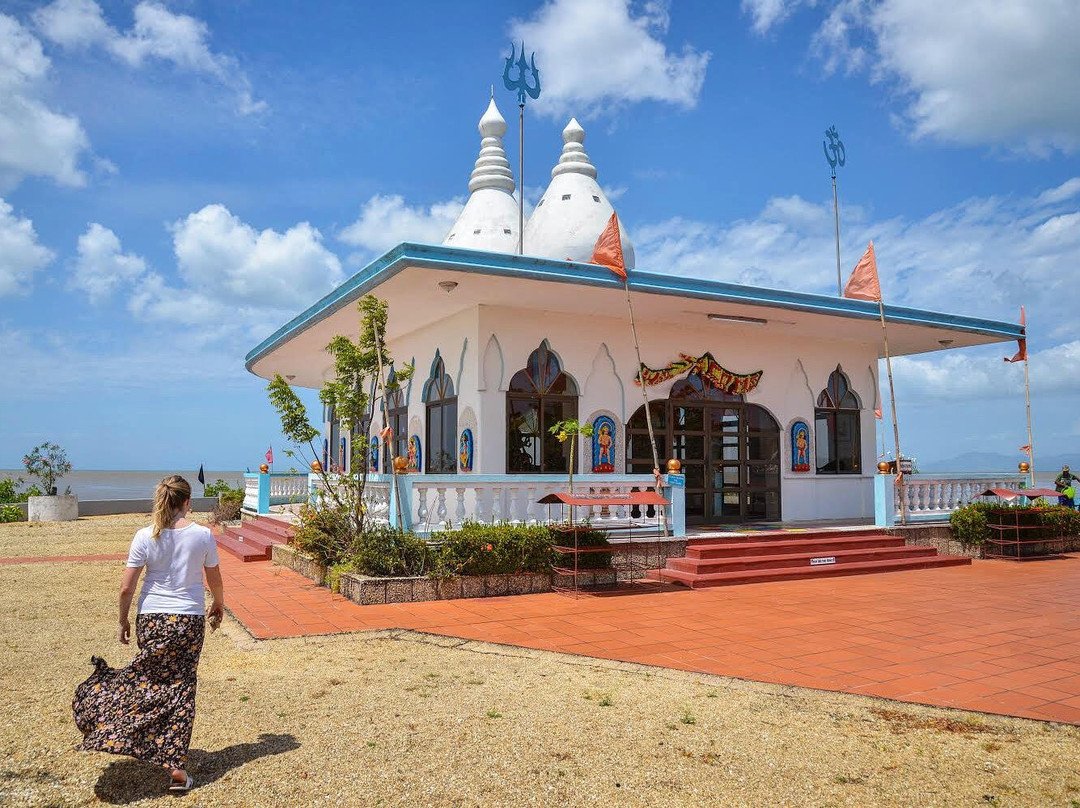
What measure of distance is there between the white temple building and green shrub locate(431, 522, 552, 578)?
629 millimetres

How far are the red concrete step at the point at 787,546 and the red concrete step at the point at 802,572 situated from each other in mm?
353

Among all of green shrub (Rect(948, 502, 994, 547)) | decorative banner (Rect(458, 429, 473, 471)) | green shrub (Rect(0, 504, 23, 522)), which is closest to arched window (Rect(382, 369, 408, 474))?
decorative banner (Rect(458, 429, 473, 471))

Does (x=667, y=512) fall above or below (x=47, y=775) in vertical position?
above

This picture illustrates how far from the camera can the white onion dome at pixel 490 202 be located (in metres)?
16.2

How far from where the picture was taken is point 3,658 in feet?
20.9

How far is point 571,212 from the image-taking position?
15.5 metres

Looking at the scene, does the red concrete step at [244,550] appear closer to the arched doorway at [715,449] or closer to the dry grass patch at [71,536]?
the dry grass patch at [71,536]

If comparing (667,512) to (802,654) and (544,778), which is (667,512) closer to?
(802,654)

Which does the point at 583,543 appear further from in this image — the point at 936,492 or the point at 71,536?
the point at 71,536

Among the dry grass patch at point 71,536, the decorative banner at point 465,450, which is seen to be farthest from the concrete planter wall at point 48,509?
the decorative banner at point 465,450

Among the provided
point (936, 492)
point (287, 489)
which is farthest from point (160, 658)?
point (287, 489)

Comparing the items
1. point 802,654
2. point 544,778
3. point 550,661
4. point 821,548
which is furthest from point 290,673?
point 821,548

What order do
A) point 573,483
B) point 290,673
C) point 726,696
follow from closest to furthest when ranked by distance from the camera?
point 726,696 → point 290,673 → point 573,483

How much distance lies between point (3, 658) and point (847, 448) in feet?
44.1
